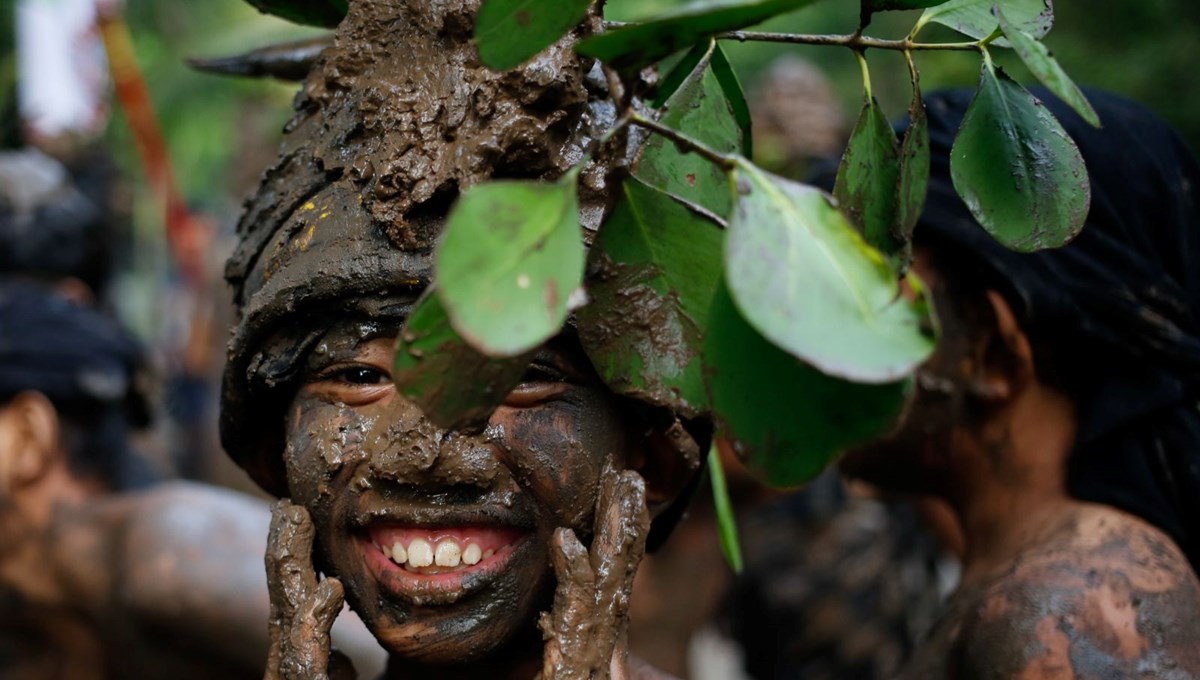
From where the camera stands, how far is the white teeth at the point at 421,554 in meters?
2.08

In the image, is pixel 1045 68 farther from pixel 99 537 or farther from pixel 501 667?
pixel 99 537

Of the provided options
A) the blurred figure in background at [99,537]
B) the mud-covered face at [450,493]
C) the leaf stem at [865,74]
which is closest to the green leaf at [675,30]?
the leaf stem at [865,74]

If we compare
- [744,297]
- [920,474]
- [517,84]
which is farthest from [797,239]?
[920,474]

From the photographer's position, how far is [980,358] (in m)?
3.06

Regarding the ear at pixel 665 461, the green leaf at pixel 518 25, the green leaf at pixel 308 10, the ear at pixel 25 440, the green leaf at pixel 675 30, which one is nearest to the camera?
the green leaf at pixel 675 30

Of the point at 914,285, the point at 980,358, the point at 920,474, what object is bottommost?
the point at 920,474

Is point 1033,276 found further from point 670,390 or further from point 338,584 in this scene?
point 338,584

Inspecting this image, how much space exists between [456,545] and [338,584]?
8.6 inches

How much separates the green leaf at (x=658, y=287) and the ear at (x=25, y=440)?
333 centimetres

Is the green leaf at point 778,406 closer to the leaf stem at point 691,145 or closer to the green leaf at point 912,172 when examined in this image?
the leaf stem at point 691,145

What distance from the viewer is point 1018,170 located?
1869 mm

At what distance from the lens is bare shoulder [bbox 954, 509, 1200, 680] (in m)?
2.46

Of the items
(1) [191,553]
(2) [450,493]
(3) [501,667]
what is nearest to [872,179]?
(2) [450,493]

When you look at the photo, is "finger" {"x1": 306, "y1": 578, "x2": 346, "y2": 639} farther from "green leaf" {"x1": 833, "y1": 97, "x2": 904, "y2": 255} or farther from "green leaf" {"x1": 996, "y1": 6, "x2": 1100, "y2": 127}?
"green leaf" {"x1": 996, "y1": 6, "x2": 1100, "y2": 127}
